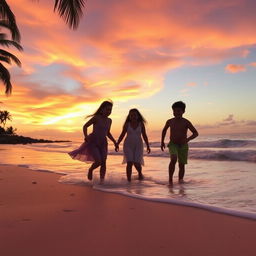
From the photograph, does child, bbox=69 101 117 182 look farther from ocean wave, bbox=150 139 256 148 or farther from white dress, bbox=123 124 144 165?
ocean wave, bbox=150 139 256 148

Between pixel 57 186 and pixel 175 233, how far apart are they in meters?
3.39

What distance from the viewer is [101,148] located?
6.88m

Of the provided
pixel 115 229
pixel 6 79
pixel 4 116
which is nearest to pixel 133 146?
pixel 115 229

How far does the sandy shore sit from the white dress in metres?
2.63

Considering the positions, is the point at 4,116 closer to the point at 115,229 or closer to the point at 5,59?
the point at 5,59

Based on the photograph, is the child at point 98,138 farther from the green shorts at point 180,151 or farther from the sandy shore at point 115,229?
the sandy shore at point 115,229

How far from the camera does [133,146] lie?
7.21m

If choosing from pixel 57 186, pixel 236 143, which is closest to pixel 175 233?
pixel 57 186

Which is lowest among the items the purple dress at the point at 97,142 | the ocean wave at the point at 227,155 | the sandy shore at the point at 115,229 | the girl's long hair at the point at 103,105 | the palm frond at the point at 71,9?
the sandy shore at the point at 115,229

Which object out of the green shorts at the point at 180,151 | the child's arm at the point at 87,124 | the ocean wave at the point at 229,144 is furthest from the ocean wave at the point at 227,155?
the ocean wave at the point at 229,144

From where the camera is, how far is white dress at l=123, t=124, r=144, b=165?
7156 millimetres

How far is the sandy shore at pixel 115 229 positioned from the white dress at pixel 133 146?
263 centimetres

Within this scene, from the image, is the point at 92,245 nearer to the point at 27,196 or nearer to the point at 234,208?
the point at 234,208

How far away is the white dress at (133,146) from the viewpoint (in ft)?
23.5
